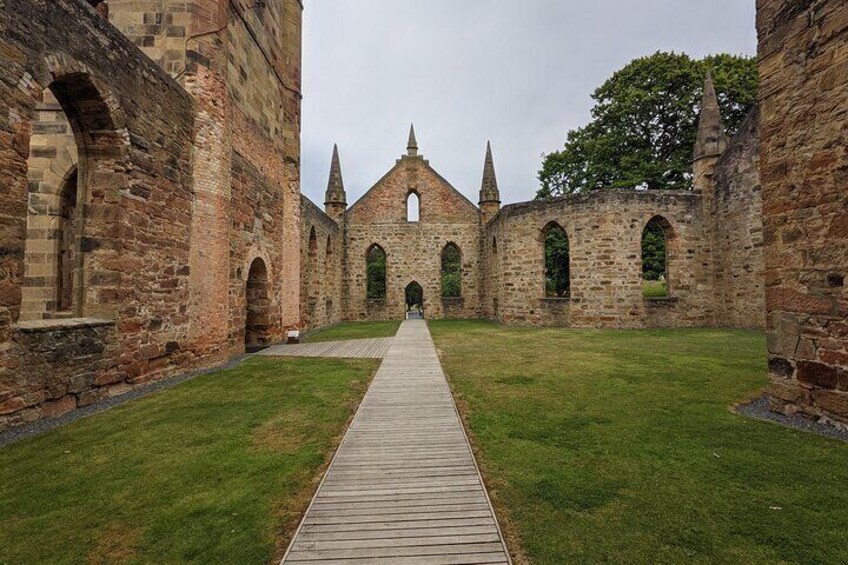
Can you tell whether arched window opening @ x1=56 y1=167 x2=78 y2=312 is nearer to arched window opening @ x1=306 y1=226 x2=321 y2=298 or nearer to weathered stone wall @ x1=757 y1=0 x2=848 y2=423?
arched window opening @ x1=306 y1=226 x2=321 y2=298

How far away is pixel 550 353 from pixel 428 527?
7.84 m

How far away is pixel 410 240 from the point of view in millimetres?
23719

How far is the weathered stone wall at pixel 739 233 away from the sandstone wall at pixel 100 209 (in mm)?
17937

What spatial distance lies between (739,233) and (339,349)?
1526 centimetres

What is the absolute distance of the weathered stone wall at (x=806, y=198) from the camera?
15.0 ft

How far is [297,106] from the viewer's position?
14.3m

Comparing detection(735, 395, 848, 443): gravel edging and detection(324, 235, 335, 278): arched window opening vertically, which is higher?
detection(324, 235, 335, 278): arched window opening

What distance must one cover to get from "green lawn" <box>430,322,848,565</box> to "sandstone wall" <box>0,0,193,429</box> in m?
5.63

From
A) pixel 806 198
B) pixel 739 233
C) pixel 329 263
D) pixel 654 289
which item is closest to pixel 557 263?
pixel 654 289

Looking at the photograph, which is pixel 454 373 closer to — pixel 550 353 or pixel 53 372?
pixel 550 353

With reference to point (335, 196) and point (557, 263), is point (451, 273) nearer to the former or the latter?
point (557, 263)

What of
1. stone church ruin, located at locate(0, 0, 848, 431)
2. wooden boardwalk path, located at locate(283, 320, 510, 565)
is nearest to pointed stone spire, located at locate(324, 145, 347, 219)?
stone church ruin, located at locate(0, 0, 848, 431)

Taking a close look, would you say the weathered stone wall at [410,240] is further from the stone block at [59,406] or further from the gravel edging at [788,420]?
Result: the gravel edging at [788,420]

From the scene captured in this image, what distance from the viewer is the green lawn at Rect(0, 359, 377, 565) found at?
2570mm
